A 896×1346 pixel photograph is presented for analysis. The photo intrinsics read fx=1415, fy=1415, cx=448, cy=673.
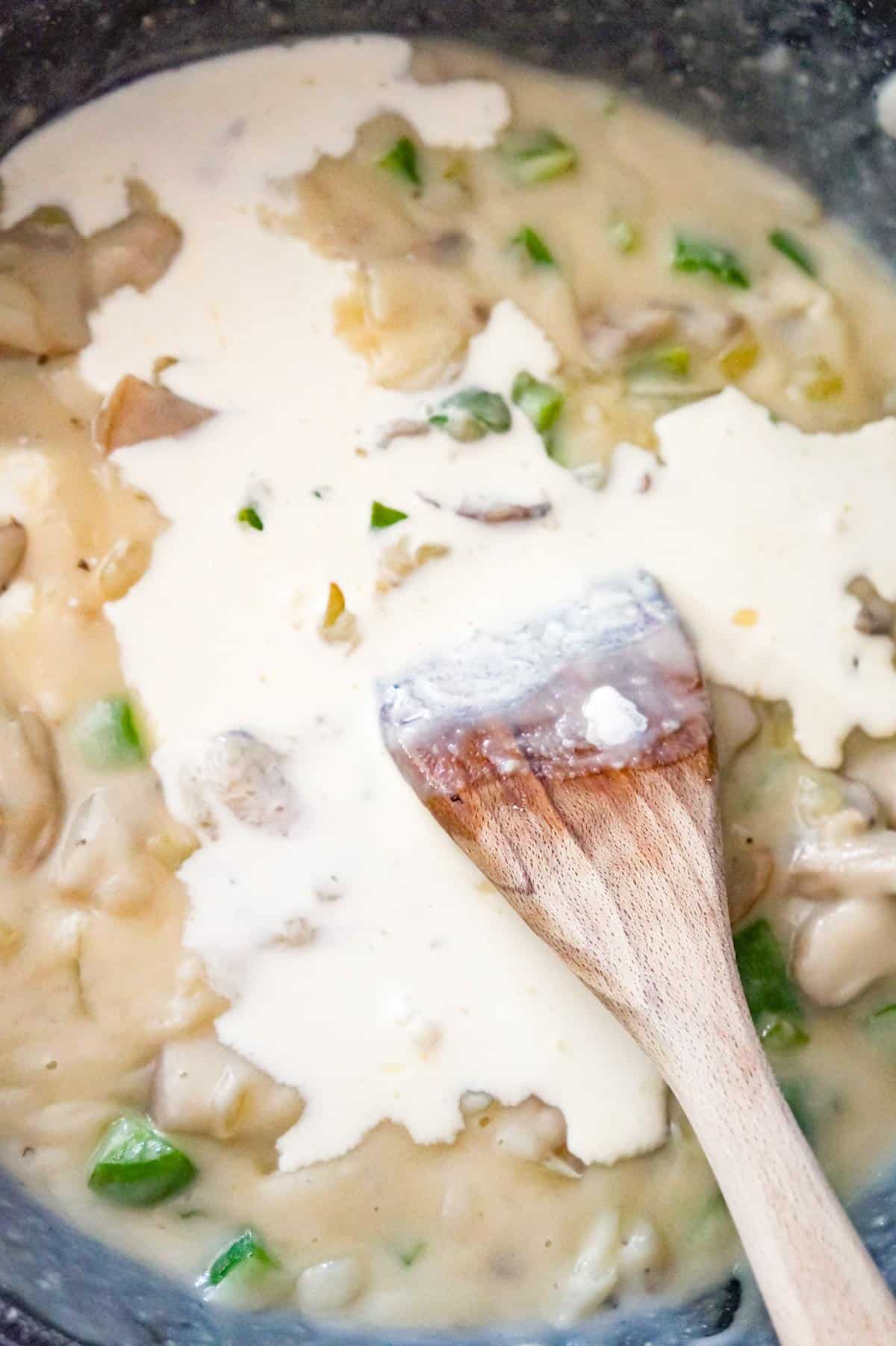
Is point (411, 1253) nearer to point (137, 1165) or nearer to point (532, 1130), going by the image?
point (532, 1130)

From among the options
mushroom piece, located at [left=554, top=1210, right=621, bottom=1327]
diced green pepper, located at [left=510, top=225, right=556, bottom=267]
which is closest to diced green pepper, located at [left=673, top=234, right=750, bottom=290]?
diced green pepper, located at [left=510, top=225, right=556, bottom=267]

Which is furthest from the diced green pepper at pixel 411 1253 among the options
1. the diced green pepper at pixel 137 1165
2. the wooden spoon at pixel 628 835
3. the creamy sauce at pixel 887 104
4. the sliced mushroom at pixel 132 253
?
the creamy sauce at pixel 887 104

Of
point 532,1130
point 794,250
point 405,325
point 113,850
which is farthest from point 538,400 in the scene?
point 532,1130

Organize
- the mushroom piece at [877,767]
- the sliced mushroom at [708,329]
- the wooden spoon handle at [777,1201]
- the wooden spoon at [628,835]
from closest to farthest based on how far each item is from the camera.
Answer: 1. the wooden spoon handle at [777,1201]
2. the wooden spoon at [628,835]
3. the mushroom piece at [877,767]
4. the sliced mushroom at [708,329]

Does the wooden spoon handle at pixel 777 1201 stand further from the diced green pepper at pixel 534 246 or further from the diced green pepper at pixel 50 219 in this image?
the diced green pepper at pixel 50 219

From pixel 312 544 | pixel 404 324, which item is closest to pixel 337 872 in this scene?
pixel 312 544

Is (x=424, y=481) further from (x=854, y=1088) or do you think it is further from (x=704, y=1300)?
(x=704, y=1300)
